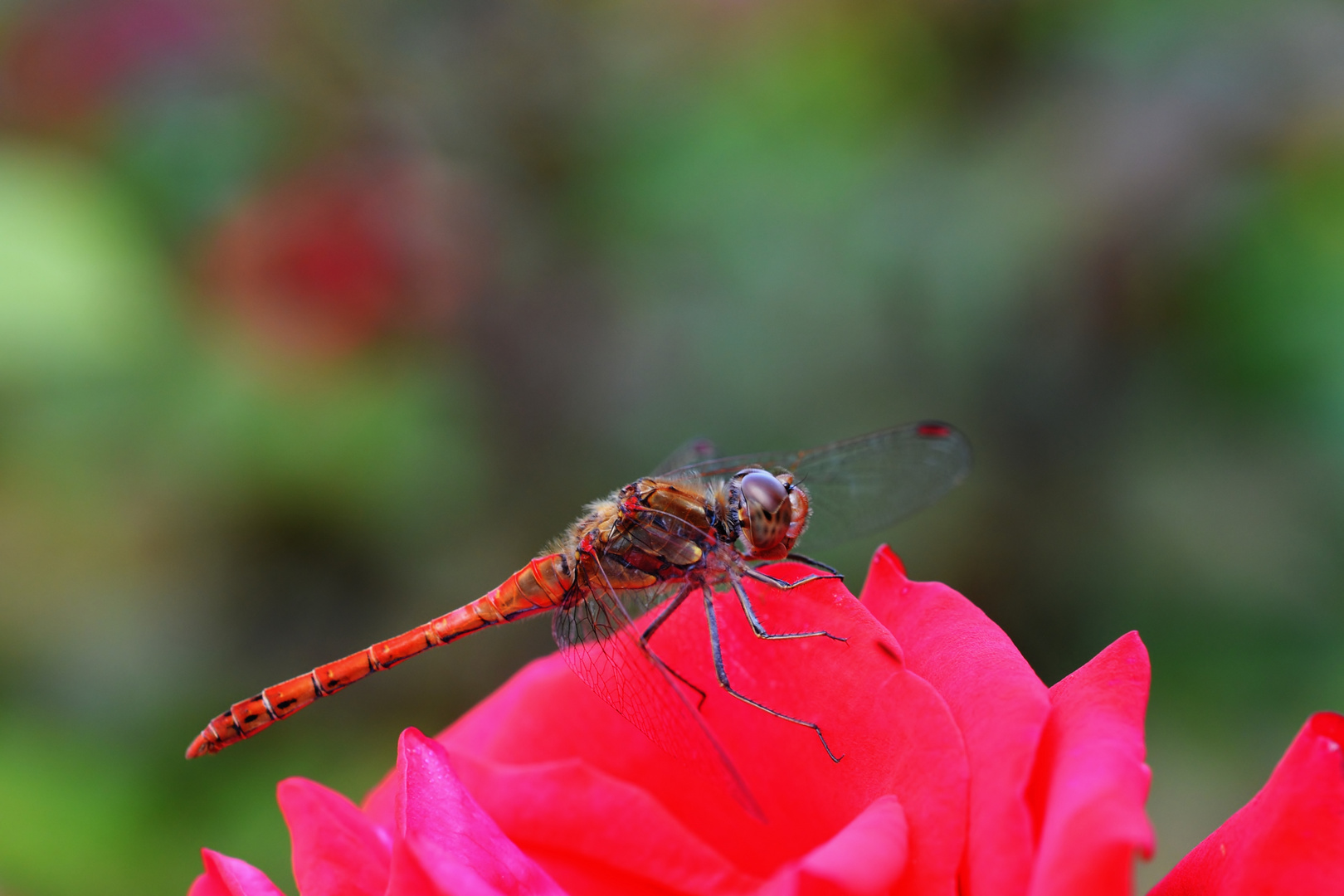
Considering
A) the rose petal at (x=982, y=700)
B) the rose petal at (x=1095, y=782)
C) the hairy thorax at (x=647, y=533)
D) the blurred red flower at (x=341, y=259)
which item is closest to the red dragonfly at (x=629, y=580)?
the hairy thorax at (x=647, y=533)

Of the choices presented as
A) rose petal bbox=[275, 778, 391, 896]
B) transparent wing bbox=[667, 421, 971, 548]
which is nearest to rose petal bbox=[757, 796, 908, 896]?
rose petal bbox=[275, 778, 391, 896]

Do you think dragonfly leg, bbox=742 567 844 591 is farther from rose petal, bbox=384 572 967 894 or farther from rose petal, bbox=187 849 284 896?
rose petal, bbox=187 849 284 896

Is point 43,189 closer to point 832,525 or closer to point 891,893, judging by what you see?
point 832,525

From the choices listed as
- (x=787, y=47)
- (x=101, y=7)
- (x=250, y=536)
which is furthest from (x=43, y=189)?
(x=787, y=47)

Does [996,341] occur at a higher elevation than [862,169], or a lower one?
lower

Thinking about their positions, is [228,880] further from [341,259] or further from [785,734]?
[341,259]
